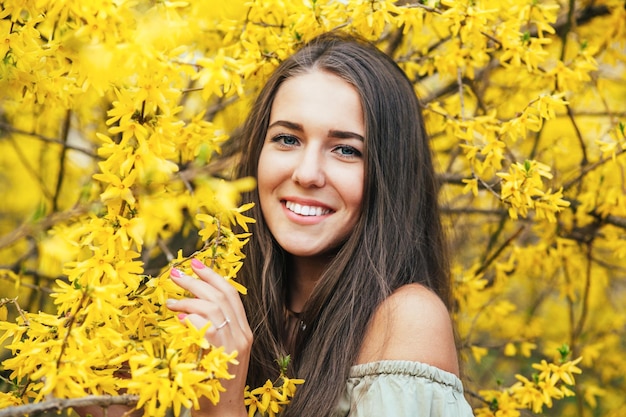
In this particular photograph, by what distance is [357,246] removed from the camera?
2.15m

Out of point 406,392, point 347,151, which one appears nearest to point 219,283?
point 406,392

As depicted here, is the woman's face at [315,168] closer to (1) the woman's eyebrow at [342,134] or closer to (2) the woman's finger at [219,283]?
(1) the woman's eyebrow at [342,134]

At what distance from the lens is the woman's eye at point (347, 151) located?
6.92 ft

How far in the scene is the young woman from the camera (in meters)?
1.93

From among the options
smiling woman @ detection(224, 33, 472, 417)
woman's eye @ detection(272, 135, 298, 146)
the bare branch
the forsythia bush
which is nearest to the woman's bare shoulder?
smiling woman @ detection(224, 33, 472, 417)

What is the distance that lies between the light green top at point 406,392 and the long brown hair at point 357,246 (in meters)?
0.08

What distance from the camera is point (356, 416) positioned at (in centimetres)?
189

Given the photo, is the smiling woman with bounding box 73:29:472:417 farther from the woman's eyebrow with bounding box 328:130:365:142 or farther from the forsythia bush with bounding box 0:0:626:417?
the forsythia bush with bounding box 0:0:626:417

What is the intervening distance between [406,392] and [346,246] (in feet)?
1.49

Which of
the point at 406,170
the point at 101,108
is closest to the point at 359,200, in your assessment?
the point at 406,170

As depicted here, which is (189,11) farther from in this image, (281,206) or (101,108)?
(101,108)

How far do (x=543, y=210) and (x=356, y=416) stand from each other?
83 centimetres

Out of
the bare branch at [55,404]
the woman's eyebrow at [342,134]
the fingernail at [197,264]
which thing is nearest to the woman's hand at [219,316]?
the fingernail at [197,264]

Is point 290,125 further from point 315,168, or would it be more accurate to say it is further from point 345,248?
point 345,248
